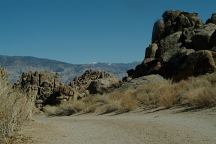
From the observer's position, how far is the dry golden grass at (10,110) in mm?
11373

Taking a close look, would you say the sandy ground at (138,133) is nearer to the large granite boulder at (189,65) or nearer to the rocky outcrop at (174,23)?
the large granite boulder at (189,65)

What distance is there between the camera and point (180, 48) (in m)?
37.5

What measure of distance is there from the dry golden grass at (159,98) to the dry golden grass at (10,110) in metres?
8.65

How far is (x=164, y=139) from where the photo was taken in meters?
11.5

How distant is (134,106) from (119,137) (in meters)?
11.5

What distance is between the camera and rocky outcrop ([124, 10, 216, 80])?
31375mm

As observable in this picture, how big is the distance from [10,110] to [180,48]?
1062 inches

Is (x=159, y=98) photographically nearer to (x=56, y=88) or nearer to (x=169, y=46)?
(x=56, y=88)

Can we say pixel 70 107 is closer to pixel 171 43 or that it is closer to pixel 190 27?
pixel 171 43

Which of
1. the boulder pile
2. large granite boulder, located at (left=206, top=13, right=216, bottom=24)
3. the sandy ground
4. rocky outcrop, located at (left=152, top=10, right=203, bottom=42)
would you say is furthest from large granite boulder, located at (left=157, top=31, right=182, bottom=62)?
the sandy ground

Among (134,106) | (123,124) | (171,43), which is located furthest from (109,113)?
(171,43)

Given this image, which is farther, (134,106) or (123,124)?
(134,106)

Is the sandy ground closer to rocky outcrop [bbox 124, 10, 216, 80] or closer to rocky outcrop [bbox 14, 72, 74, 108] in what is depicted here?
rocky outcrop [bbox 124, 10, 216, 80]

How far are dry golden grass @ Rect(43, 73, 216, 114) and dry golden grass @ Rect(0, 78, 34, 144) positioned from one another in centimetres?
865
